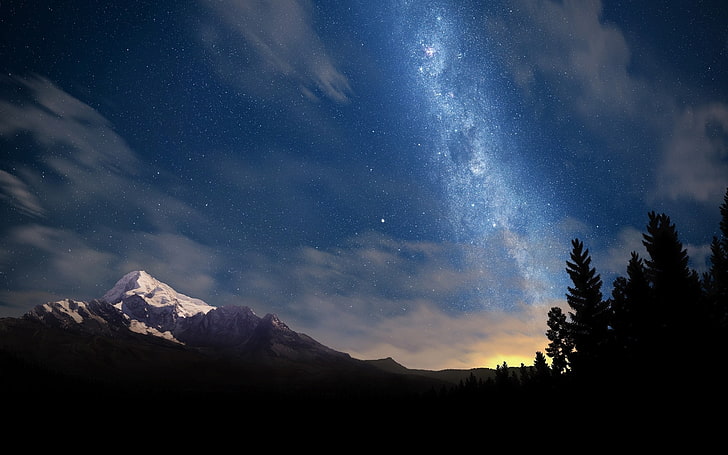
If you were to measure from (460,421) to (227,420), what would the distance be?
9535 cm

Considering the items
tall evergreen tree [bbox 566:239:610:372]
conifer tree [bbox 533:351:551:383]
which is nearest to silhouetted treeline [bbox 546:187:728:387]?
tall evergreen tree [bbox 566:239:610:372]

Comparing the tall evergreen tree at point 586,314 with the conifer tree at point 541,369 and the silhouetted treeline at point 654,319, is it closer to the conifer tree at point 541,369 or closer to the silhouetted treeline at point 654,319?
the silhouetted treeline at point 654,319

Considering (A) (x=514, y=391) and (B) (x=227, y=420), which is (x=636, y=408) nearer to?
(A) (x=514, y=391)

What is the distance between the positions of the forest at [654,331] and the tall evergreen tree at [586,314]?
2.9 inches

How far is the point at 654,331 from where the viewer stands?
2405 centimetres

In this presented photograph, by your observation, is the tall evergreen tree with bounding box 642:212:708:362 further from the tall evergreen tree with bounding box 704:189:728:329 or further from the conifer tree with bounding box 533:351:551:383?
the conifer tree with bounding box 533:351:551:383

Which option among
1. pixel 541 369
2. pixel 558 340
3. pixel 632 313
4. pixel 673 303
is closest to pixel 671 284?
pixel 673 303

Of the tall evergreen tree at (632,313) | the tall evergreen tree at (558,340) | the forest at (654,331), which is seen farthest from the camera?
the tall evergreen tree at (558,340)

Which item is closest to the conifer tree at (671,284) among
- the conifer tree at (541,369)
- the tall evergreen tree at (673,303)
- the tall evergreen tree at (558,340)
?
the tall evergreen tree at (673,303)

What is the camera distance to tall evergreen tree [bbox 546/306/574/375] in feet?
123

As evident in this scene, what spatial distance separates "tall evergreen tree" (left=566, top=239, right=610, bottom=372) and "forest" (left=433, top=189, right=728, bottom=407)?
74mm

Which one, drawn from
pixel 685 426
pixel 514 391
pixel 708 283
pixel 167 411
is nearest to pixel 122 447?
pixel 167 411

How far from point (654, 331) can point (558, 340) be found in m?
15.2

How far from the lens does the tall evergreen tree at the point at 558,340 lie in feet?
123
